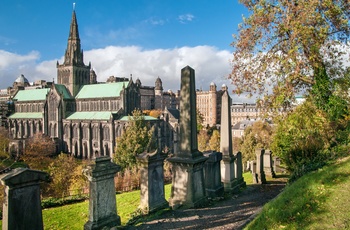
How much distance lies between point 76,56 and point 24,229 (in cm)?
6531

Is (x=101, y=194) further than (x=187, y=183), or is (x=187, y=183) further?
(x=187, y=183)

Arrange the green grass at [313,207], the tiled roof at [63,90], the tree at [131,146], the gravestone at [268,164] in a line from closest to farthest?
the green grass at [313,207] → the gravestone at [268,164] → the tree at [131,146] → the tiled roof at [63,90]

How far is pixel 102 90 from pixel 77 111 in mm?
8844

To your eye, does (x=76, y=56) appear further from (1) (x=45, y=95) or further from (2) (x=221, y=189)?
(2) (x=221, y=189)

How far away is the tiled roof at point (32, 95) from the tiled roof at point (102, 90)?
13339 mm

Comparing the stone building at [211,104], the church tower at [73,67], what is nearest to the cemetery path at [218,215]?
the church tower at [73,67]

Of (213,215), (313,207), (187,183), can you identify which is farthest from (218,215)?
(313,207)

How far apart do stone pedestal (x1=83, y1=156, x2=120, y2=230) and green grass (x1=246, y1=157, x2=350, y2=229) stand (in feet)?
13.0

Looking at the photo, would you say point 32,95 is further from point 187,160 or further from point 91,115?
point 187,160

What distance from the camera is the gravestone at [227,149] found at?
1214 cm

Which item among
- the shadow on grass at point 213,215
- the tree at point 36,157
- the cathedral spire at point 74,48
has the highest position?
the cathedral spire at point 74,48

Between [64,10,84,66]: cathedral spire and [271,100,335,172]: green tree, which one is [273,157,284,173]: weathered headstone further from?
[64,10,84,66]: cathedral spire

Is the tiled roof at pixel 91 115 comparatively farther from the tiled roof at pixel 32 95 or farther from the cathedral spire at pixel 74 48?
the tiled roof at pixel 32 95

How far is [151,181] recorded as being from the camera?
30.4 feet
